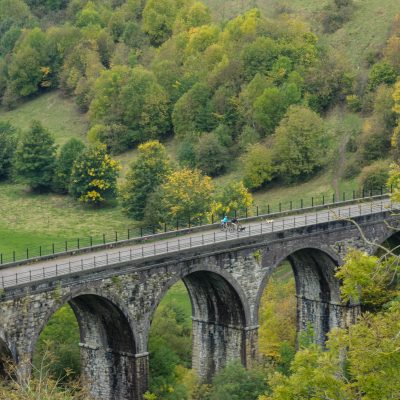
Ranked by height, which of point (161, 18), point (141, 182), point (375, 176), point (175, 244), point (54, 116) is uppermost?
point (161, 18)

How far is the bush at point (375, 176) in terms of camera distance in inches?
4358

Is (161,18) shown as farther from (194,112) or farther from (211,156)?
(211,156)

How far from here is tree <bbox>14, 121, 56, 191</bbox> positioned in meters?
137

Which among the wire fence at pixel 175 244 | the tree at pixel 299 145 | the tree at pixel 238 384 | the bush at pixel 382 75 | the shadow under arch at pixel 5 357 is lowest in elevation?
the tree at pixel 238 384

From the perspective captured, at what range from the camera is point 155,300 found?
230ft

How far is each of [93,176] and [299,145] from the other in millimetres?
23998

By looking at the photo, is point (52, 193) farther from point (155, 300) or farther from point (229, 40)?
point (155, 300)

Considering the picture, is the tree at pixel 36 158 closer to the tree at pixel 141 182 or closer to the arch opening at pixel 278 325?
the tree at pixel 141 182

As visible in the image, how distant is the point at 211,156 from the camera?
131 m

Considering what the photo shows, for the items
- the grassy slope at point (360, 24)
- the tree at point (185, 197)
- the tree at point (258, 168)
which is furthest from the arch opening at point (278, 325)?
the grassy slope at point (360, 24)

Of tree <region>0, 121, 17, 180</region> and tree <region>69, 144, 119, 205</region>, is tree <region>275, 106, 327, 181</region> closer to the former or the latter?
tree <region>69, 144, 119, 205</region>

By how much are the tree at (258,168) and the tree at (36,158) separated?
2564cm

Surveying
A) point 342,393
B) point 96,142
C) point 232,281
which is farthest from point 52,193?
point 342,393

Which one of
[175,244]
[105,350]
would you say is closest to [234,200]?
[175,244]
